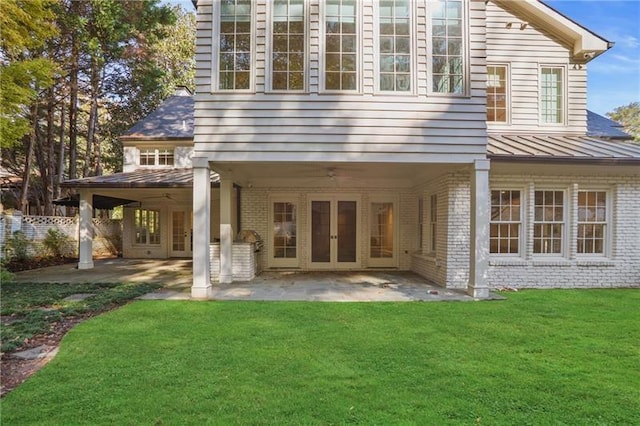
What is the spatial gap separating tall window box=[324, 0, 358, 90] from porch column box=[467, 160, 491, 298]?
9.73 ft

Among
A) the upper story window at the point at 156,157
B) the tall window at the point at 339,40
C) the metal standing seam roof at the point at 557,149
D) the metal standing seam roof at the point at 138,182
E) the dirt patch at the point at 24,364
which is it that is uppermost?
the tall window at the point at 339,40

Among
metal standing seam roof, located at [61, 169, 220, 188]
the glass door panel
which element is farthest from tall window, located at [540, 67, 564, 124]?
metal standing seam roof, located at [61, 169, 220, 188]

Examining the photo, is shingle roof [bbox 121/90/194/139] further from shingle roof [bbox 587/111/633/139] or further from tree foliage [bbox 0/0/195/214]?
shingle roof [bbox 587/111/633/139]

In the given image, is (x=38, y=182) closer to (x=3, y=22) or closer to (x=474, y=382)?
(x=3, y=22)

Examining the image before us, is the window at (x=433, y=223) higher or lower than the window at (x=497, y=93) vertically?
lower

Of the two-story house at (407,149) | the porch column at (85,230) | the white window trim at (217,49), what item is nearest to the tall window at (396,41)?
the two-story house at (407,149)

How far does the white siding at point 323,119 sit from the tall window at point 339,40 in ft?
0.61

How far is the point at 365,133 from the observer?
6.63 metres

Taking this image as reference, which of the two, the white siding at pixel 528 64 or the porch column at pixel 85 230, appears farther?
the porch column at pixel 85 230

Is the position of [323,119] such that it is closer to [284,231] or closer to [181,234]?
[284,231]

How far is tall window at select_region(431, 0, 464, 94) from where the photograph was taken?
22.3 ft

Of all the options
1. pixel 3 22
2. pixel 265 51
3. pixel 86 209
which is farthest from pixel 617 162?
pixel 86 209

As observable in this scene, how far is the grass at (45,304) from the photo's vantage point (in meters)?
4.75

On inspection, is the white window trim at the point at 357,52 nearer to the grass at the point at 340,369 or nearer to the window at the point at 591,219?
the grass at the point at 340,369
